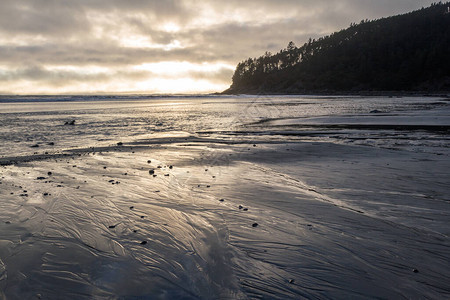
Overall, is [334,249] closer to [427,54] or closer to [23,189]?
[23,189]


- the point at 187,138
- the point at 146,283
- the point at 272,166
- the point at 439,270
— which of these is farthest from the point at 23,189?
the point at 187,138

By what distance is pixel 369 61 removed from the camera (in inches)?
5714

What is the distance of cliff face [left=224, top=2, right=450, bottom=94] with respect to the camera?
413 feet

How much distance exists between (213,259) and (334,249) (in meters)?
1.74

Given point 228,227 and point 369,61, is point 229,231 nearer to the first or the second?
point 228,227

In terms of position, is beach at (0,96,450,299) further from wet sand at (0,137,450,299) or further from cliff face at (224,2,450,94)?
cliff face at (224,2,450,94)

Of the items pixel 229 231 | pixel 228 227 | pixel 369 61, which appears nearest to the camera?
pixel 229 231

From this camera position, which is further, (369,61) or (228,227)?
(369,61)

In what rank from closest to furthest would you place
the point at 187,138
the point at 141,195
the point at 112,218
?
1. the point at 112,218
2. the point at 141,195
3. the point at 187,138

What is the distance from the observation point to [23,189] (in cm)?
704

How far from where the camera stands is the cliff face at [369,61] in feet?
413

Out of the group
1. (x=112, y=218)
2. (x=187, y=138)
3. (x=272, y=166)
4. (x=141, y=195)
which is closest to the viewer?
(x=112, y=218)

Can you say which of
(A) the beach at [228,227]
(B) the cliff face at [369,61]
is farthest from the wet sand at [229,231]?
(B) the cliff face at [369,61]

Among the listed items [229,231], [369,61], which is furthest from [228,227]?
[369,61]
